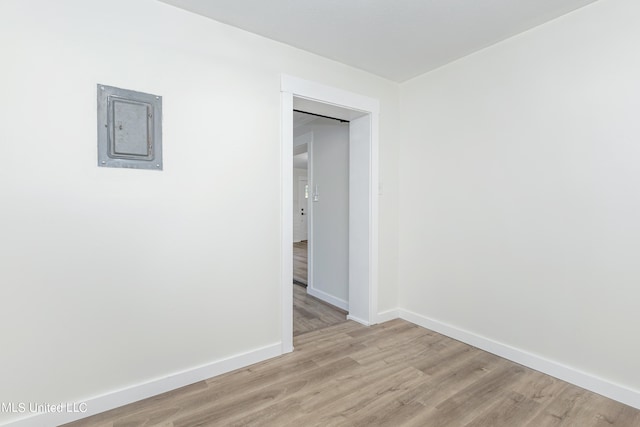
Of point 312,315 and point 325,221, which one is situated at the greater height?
point 325,221

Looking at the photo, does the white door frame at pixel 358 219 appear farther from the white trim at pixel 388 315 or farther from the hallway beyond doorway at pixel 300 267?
the hallway beyond doorway at pixel 300 267

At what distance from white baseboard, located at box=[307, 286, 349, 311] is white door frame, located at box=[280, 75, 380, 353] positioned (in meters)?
0.33

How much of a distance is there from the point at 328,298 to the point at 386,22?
3037 millimetres

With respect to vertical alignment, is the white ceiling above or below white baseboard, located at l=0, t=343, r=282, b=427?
above

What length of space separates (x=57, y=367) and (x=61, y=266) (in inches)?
21.9

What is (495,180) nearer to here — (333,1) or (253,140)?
(333,1)

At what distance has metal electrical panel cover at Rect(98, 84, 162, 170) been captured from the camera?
1.76 metres

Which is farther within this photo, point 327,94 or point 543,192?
point 327,94

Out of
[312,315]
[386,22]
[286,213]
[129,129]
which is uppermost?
[386,22]

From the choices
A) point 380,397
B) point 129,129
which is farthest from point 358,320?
point 129,129

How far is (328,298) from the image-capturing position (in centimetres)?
389

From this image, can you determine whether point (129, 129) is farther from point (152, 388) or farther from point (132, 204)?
point (152, 388)

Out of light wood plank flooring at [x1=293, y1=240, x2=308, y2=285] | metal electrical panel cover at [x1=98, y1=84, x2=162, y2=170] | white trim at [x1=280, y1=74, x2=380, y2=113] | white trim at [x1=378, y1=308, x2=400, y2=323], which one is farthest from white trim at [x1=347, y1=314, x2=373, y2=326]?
metal electrical panel cover at [x1=98, y1=84, x2=162, y2=170]

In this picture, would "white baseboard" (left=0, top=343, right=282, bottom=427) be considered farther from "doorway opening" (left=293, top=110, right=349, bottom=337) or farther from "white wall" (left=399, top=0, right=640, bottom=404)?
"white wall" (left=399, top=0, right=640, bottom=404)
